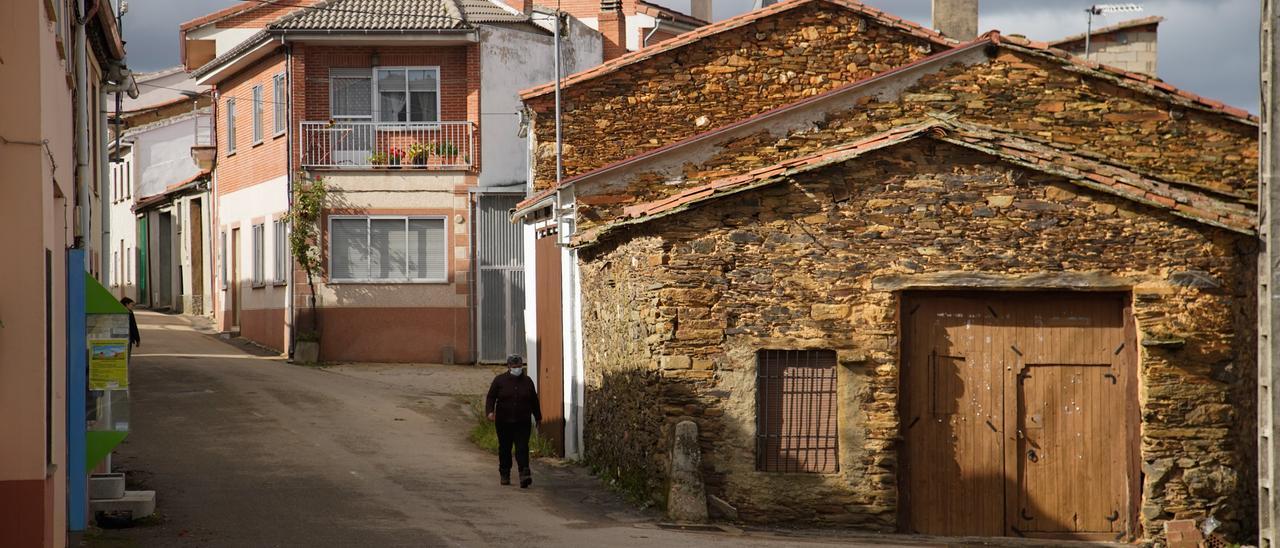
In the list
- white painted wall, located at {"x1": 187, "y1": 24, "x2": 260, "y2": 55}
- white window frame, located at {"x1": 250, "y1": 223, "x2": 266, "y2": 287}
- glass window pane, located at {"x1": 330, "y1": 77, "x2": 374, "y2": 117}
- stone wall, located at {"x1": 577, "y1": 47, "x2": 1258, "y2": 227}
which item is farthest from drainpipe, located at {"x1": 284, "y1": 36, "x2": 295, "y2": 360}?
stone wall, located at {"x1": 577, "y1": 47, "x2": 1258, "y2": 227}

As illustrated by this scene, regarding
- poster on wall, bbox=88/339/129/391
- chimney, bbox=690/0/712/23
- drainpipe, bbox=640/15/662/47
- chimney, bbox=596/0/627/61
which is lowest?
A: poster on wall, bbox=88/339/129/391

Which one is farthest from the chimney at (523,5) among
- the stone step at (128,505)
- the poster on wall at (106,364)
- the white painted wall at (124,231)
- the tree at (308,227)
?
the poster on wall at (106,364)

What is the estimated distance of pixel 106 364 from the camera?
11727 mm

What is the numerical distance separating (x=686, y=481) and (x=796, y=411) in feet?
4.65

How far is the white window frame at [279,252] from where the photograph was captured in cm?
2986

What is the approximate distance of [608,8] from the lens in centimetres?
3144

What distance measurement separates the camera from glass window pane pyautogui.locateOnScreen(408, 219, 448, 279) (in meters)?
29.0

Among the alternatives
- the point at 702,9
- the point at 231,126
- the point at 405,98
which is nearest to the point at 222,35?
the point at 231,126

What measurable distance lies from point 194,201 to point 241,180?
6.86 m

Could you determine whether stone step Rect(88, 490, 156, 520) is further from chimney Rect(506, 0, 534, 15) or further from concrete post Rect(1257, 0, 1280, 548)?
chimney Rect(506, 0, 534, 15)

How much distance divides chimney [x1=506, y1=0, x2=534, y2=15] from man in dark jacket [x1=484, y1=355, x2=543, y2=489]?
46.2 feet

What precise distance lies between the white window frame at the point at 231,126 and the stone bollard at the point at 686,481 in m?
20.8

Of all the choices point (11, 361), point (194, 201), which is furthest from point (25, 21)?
point (194, 201)

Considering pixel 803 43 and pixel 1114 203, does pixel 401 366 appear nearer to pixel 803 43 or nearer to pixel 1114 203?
pixel 803 43
